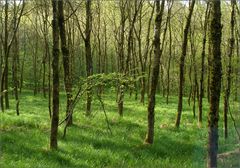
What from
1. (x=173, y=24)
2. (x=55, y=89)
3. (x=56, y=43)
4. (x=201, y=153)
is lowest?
(x=201, y=153)

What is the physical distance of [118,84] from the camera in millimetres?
11367

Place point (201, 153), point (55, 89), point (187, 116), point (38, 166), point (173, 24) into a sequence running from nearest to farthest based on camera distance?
1. point (38, 166)
2. point (55, 89)
3. point (201, 153)
4. point (187, 116)
5. point (173, 24)

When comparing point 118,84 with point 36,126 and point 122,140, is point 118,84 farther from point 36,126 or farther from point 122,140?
point 36,126

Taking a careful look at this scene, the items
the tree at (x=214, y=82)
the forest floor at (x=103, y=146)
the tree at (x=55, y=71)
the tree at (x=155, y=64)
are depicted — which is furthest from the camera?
the tree at (x=155, y=64)

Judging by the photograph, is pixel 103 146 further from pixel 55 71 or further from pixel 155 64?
pixel 155 64

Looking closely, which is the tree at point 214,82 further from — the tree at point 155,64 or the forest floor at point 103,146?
the tree at point 155,64

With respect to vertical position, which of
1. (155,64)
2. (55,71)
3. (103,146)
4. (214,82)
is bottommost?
(103,146)

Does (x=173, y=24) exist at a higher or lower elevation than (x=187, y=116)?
higher

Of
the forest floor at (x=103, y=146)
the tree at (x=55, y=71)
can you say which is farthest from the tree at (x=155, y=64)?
the tree at (x=55, y=71)

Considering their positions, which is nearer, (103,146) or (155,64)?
(103,146)

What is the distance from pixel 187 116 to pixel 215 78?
14.6 metres

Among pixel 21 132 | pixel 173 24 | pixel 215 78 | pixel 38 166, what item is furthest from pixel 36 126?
pixel 173 24

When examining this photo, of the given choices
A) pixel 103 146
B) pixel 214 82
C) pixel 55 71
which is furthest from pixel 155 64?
pixel 214 82

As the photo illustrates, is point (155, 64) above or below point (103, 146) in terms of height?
above
